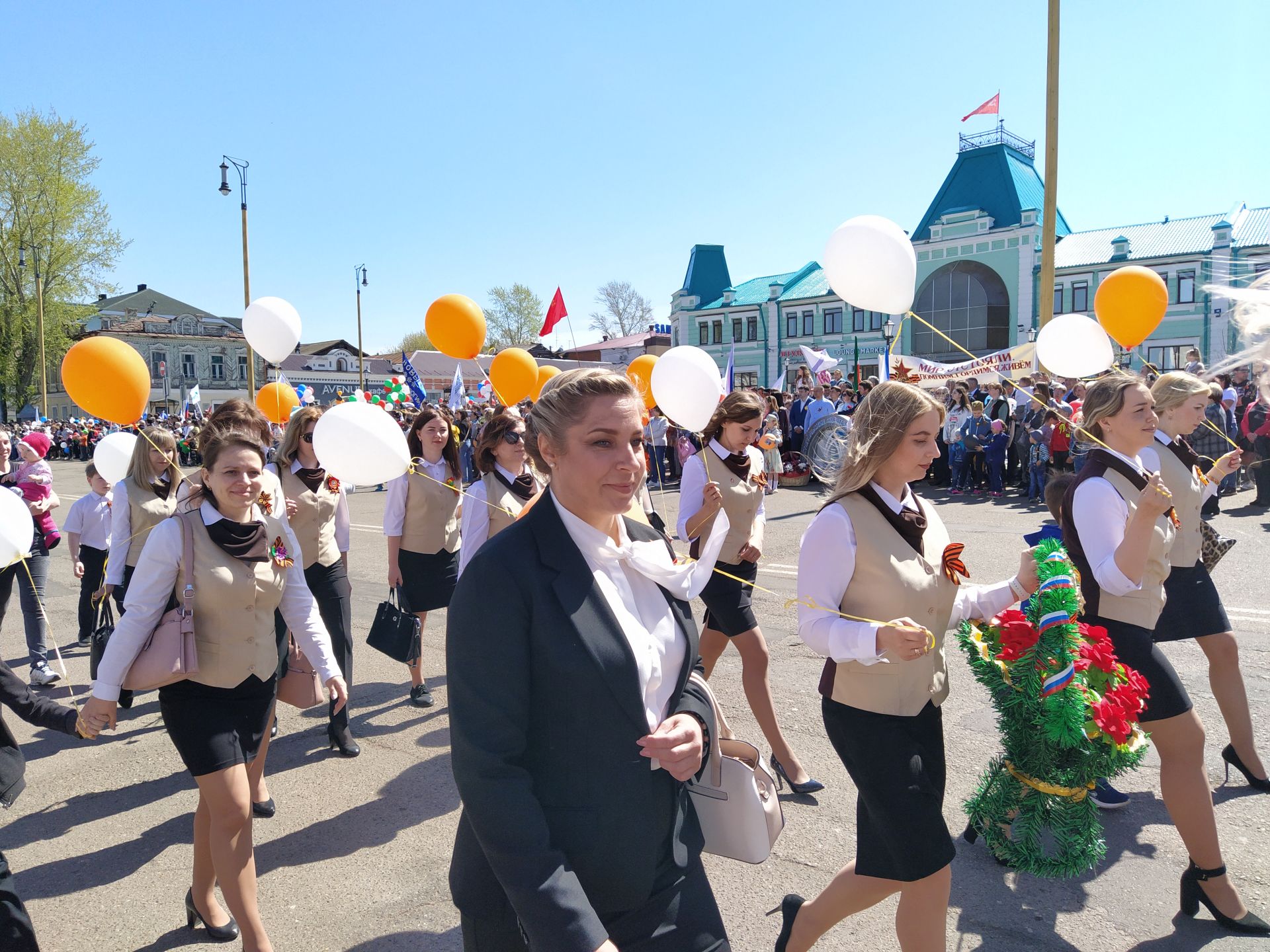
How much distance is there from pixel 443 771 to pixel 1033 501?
466 inches

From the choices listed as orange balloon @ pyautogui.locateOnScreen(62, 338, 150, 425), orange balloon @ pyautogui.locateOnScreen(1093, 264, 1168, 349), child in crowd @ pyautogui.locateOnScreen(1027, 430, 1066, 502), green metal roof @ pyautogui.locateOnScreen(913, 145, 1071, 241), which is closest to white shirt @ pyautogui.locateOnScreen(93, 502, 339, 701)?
orange balloon @ pyautogui.locateOnScreen(62, 338, 150, 425)

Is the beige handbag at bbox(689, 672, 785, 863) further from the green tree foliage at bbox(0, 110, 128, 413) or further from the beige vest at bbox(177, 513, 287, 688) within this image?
the green tree foliage at bbox(0, 110, 128, 413)

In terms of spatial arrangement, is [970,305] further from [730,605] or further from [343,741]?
[343,741]

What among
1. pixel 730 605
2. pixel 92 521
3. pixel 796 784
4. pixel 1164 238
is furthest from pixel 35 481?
pixel 1164 238

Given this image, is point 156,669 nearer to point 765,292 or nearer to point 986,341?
point 986,341

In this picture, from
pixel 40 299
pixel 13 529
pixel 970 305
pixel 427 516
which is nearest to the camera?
pixel 13 529

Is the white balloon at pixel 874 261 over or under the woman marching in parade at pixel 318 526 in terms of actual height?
over

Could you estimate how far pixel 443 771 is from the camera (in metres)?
4.64

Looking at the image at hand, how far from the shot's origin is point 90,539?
22.9ft

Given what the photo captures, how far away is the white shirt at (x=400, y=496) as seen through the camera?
5.70 m

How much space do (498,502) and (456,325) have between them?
56.8 inches

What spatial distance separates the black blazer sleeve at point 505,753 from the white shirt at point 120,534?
15.3 ft

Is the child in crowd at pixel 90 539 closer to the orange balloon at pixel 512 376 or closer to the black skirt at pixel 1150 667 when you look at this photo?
the orange balloon at pixel 512 376

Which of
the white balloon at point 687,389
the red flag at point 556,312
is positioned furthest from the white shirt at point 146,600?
the red flag at point 556,312
